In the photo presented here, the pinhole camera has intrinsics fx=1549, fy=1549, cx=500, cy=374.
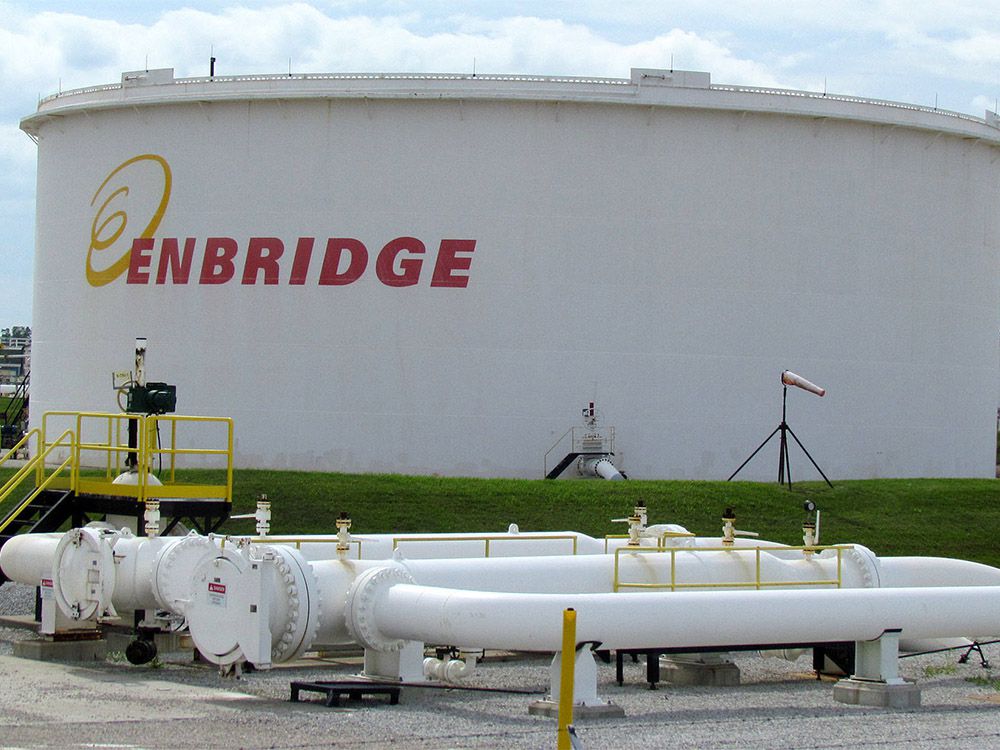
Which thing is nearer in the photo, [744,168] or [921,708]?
[921,708]

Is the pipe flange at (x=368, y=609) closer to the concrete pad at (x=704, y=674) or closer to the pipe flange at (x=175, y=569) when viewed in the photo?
the pipe flange at (x=175, y=569)

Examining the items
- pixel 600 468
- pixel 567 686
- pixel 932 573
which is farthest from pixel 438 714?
pixel 600 468

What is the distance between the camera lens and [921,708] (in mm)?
13227

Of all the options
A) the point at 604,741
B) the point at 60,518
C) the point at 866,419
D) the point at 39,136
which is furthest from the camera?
the point at 39,136

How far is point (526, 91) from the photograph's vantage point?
28.4 m

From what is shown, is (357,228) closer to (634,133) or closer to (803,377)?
(634,133)

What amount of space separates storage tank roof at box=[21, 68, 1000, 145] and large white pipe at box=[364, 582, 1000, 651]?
16128 millimetres

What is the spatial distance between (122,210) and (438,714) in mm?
20503

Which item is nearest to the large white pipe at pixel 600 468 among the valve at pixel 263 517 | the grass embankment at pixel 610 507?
the grass embankment at pixel 610 507

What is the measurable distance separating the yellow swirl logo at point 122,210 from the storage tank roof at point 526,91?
1283 millimetres

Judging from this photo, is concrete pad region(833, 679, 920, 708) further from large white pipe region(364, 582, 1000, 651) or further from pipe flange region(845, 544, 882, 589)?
pipe flange region(845, 544, 882, 589)

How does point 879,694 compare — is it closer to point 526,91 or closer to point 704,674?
point 704,674

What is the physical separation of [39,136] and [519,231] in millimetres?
11906

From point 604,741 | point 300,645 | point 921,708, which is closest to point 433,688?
Result: point 300,645
